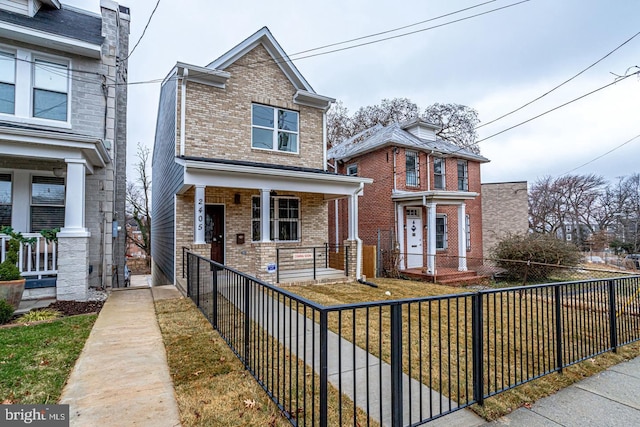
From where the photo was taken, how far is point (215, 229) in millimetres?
9789

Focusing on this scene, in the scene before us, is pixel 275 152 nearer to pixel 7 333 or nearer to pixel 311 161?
pixel 311 161

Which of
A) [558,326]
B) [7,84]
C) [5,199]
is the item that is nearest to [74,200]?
[5,199]

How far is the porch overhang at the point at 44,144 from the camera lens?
6070 millimetres

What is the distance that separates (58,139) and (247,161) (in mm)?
4687

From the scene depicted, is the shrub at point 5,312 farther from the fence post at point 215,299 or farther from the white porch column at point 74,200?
the fence post at point 215,299

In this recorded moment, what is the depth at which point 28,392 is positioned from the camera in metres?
2.96

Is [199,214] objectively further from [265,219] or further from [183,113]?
[183,113]

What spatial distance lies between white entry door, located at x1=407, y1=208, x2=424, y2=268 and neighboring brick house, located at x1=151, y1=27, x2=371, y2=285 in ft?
14.6

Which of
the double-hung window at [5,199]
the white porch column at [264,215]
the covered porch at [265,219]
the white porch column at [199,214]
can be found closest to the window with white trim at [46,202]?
the double-hung window at [5,199]

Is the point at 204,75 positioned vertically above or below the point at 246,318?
above

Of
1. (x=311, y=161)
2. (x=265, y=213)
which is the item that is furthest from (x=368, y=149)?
(x=265, y=213)

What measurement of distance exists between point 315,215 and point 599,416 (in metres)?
9.22

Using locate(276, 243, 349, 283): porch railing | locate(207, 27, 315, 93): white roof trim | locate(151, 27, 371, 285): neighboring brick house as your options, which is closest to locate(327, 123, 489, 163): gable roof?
locate(151, 27, 371, 285): neighboring brick house

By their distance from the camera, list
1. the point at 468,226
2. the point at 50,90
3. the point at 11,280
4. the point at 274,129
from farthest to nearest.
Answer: the point at 468,226
the point at 274,129
the point at 50,90
the point at 11,280
